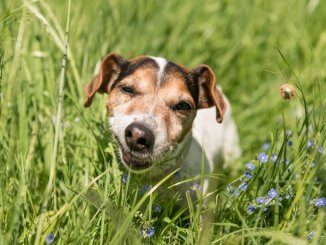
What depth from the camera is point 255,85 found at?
5871 mm

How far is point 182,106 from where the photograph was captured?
3.63 metres

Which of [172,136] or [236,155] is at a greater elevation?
[172,136]

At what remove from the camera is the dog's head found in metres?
3.27

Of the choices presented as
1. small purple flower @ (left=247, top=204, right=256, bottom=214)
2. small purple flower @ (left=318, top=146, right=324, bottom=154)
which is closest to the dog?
small purple flower @ (left=247, top=204, right=256, bottom=214)

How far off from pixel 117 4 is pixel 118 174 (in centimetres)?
254

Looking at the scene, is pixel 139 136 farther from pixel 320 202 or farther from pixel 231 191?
pixel 320 202

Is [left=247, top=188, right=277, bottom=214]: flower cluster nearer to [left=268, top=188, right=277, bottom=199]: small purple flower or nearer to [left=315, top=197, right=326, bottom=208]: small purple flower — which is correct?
[left=268, top=188, right=277, bottom=199]: small purple flower

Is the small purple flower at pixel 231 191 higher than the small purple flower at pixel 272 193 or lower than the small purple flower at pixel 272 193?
lower

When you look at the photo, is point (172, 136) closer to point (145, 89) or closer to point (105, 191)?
point (145, 89)

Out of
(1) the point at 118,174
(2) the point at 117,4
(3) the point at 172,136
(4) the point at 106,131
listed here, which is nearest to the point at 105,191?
(1) the point at 118,174

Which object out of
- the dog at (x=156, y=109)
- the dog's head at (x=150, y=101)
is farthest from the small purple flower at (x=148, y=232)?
the dog's head at (x=150, y=101)

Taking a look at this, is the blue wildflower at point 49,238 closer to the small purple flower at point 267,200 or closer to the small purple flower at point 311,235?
the small purple flower at point 267,200

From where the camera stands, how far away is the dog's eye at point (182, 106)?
359 cm

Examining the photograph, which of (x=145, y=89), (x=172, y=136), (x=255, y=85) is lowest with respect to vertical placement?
(x=255, y=85)
